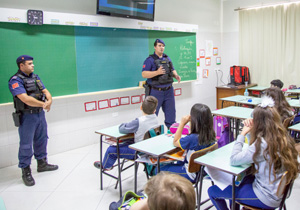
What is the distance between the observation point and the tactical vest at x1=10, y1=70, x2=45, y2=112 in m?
3.50

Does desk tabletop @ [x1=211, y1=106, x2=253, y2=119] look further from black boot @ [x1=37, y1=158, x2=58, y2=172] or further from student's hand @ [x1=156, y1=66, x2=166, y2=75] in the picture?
black boot @ [x1=37, y1=158, x2=58, y2=172]

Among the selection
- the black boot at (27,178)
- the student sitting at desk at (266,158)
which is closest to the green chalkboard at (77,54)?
the black boot at (27,178)

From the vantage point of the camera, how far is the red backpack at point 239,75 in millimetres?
7039

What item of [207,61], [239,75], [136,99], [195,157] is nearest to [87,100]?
[136,99]

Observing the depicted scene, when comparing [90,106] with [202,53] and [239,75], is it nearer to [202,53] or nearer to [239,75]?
[202,53]

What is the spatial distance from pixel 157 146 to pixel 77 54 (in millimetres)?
2527

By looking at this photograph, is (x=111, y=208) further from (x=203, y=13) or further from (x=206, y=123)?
(x=203, y=13)

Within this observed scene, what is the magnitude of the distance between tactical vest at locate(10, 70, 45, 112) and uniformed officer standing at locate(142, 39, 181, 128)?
1.75 meters

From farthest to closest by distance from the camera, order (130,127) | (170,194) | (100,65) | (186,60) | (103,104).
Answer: (186,60), (103,104), (100,65), (130,127), (170,194)

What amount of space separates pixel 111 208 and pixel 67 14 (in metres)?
3.28

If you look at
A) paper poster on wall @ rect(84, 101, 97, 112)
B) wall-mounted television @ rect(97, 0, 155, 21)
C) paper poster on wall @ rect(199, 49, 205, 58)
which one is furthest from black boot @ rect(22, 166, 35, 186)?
paper poster on wall @ rect(199, 49, 205, 58)

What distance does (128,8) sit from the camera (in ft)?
16.1

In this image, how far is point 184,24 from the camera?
6148mm

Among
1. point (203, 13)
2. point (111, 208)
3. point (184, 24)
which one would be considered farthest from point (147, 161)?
point (203, 13)
